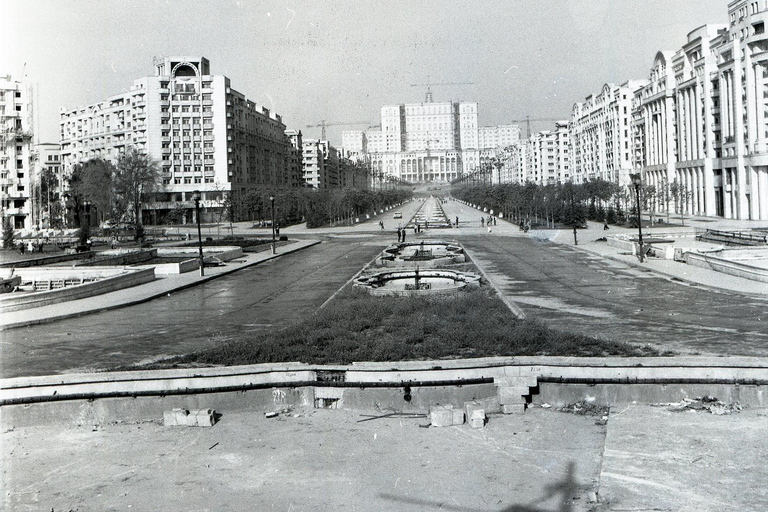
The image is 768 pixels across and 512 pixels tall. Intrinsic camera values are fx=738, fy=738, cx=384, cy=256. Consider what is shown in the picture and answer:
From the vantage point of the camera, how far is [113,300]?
2491 centimetres

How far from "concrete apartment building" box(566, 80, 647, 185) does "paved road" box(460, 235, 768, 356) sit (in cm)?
7223

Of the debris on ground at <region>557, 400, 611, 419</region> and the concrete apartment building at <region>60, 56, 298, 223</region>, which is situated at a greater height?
the concrete apartment building at <region>60, 56, 298, 223</region>

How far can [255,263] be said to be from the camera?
38.4 meters

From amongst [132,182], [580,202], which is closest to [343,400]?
[580,202]

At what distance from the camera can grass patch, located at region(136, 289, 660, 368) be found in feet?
44.9

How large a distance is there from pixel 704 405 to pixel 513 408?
2.74 meters

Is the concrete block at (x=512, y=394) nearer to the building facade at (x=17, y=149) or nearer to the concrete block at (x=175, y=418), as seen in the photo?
the concrete block at (x=175, y=418)

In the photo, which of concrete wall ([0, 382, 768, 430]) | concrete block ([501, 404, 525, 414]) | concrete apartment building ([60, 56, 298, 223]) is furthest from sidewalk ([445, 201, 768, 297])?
concrete apartment building ([60, 56, 298, 223])

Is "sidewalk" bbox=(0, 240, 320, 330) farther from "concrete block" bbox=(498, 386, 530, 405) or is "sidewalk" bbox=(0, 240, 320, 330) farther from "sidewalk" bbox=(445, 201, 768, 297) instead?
"sidewalk" bbox=(445, 201, 768, 297)

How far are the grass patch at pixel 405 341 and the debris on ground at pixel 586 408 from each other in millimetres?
2606

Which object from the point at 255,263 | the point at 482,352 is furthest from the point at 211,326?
the point at 255,263

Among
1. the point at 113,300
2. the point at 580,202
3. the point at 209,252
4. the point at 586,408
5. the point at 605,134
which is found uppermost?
the point at 605,134

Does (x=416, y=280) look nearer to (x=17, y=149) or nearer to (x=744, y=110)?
(x=744, y=110)

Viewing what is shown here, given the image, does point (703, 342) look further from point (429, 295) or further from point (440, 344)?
point (429, 295)
